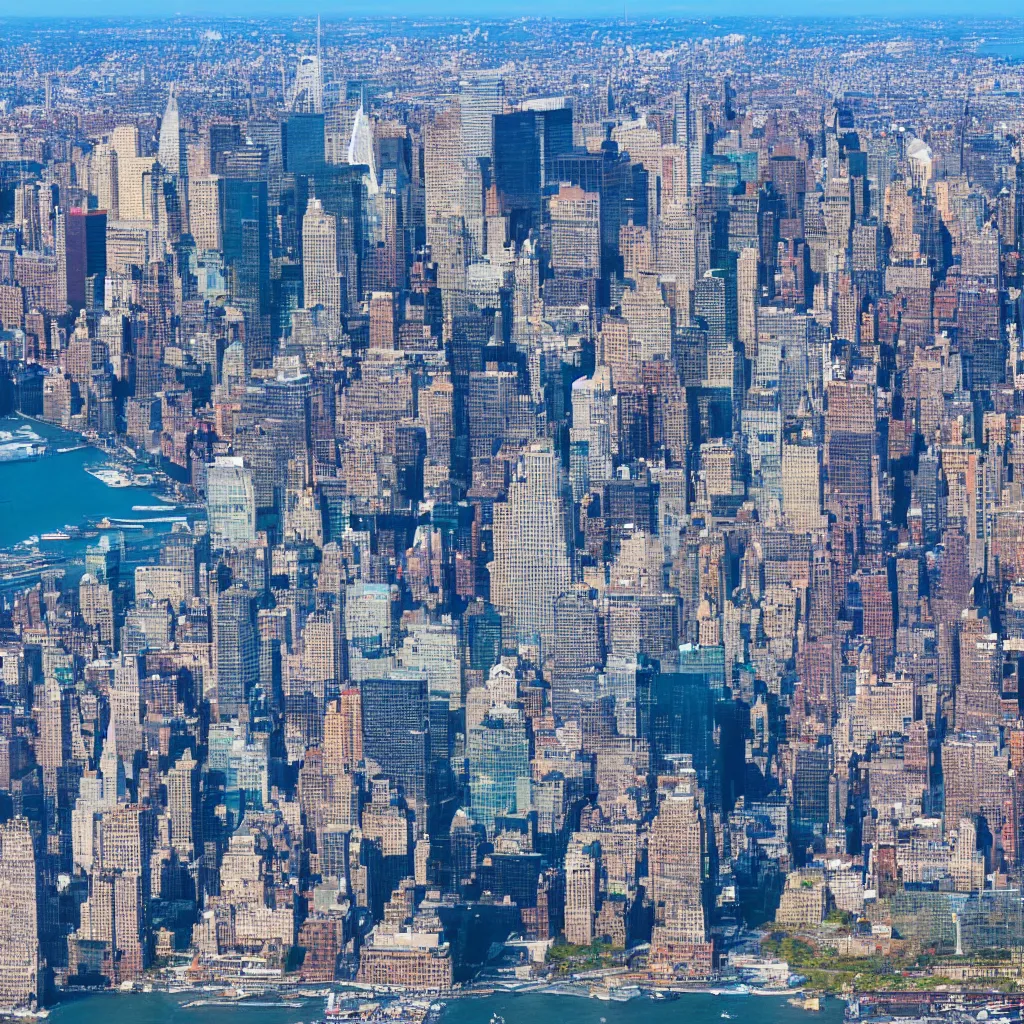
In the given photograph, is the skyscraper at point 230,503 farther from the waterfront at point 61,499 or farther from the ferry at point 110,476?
the ferry at point 110,476

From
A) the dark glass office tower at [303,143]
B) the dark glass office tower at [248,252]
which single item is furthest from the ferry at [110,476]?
the dark glass office tower at [303,143]

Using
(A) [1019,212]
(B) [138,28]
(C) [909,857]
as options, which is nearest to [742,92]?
(A) [1019,212]

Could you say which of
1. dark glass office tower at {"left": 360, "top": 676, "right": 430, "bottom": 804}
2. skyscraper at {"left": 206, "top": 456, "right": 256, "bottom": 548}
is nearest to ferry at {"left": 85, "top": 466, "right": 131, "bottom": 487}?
skyscraper at {"left": 206, "top": 456, "right": 256, "bottom": 548}

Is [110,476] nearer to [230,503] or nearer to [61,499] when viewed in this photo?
[61,499]

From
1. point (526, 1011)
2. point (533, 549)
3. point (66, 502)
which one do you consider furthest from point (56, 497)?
point (526, 1011)

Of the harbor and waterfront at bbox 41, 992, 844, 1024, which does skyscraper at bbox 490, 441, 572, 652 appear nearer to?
the harbor

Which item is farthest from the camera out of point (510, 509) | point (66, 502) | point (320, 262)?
point (320, 262)
